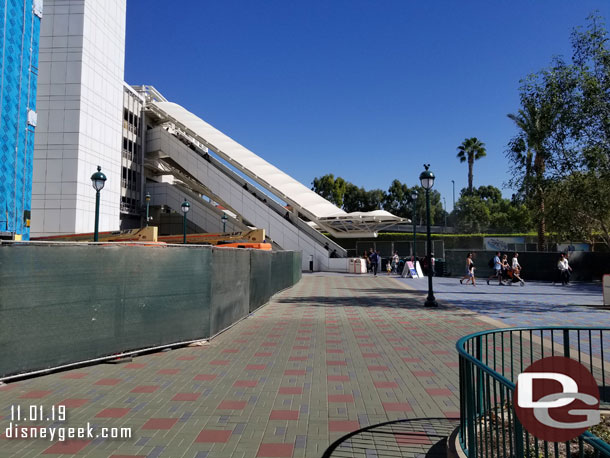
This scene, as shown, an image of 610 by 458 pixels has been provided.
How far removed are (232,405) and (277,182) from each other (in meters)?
Answer: 45.3

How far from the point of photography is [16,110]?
86.5 feet

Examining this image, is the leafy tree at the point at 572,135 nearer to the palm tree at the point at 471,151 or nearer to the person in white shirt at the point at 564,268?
the person in white shirt at the point at 564,268

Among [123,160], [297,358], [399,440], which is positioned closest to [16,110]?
[123,160]

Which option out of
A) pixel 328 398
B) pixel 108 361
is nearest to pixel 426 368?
pixel 328 398

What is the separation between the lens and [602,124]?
12.6 m

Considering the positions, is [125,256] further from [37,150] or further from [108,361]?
[37,150]

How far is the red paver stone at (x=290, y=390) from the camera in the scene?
5.24 meters

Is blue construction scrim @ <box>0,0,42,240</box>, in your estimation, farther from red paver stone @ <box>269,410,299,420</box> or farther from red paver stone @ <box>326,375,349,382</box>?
red paver stone @ <box>269,410,299,420</box>

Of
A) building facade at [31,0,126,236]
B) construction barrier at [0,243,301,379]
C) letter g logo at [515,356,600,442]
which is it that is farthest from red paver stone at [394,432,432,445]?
building facade at [31,0,126,236]

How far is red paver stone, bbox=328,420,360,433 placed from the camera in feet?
13.4

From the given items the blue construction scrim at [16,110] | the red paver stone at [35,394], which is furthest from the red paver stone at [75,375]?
the blue construction scrim at [16,110]

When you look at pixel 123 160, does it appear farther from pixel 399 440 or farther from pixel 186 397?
pixel 399 440

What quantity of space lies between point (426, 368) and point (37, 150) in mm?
38977

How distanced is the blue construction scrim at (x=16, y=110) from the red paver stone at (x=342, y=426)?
28.1 meters
